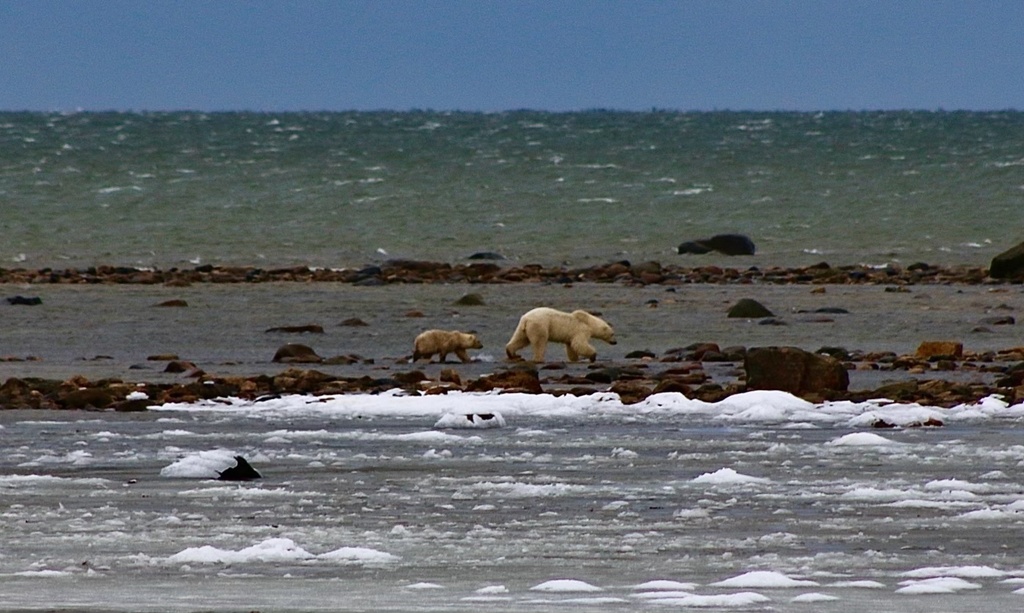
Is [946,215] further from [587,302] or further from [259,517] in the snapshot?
[259,517]

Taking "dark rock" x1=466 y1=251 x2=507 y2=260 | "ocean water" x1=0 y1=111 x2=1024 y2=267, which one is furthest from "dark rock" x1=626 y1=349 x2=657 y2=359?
"dark rock" x1=466 y1=251 x2=507 y2=260

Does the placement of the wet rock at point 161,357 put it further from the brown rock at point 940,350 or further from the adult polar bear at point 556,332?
the brown rock at point 940,350

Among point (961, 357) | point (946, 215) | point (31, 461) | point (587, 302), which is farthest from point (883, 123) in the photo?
point (31, 461)

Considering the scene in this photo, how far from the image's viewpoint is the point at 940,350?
51.7 ft

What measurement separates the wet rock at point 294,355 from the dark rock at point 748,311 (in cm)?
571

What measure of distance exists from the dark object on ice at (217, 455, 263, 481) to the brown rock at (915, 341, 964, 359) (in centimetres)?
801

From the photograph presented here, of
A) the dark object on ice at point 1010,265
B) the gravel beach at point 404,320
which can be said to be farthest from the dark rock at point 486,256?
the dark object on ice at point 1010,265

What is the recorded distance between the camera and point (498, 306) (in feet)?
75.3

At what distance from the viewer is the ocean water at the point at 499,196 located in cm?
3650

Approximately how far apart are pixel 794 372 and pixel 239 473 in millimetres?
5113

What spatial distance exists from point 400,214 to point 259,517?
36298 mm

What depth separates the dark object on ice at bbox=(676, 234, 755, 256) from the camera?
114 feet

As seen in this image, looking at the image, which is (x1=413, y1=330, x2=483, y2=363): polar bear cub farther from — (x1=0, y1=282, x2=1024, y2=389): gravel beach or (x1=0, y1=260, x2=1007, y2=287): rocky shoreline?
(x1=0, y1=260, x2=1007, y2=287): rocky shoreline

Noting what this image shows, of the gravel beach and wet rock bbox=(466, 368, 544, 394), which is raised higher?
the gravel beach
